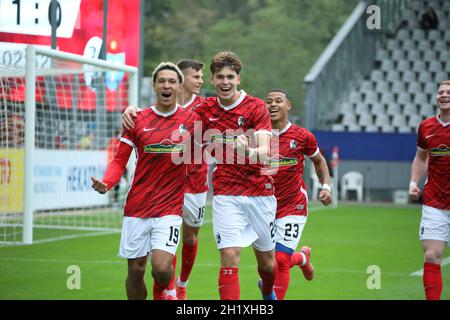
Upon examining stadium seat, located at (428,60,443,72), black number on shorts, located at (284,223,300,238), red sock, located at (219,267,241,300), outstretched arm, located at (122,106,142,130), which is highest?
stadium seat, located at (428,60,443,72)

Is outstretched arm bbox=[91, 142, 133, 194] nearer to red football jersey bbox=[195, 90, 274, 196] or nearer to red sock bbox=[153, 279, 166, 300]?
red football jersey bbox=[195, 90, 274, 196]

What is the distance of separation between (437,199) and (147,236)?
9.73 feet

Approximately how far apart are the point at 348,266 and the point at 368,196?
49.9ft

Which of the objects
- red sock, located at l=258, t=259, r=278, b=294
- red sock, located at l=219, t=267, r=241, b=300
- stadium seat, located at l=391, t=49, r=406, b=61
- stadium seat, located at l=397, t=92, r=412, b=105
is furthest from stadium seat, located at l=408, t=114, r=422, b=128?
red sock, located at l=219, t=267, r=241, b=300

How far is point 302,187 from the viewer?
30.6 ft

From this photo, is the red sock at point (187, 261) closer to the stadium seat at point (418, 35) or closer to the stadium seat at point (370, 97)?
the stadium seat at point (370, 97)

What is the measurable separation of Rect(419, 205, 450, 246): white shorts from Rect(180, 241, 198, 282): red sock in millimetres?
2452

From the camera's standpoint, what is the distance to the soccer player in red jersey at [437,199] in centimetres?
841

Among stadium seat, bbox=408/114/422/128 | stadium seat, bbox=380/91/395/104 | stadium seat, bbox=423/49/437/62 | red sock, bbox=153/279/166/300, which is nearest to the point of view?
red sock, bbox=153/279/166/300

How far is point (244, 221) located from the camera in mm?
7992

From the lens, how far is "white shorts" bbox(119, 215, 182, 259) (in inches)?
293

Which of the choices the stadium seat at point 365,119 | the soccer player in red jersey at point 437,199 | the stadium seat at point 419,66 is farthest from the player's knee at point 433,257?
the stadium seat at point 419,66

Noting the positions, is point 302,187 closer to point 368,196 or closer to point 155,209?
point 155,209

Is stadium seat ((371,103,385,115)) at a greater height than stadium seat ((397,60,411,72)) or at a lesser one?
lesser
